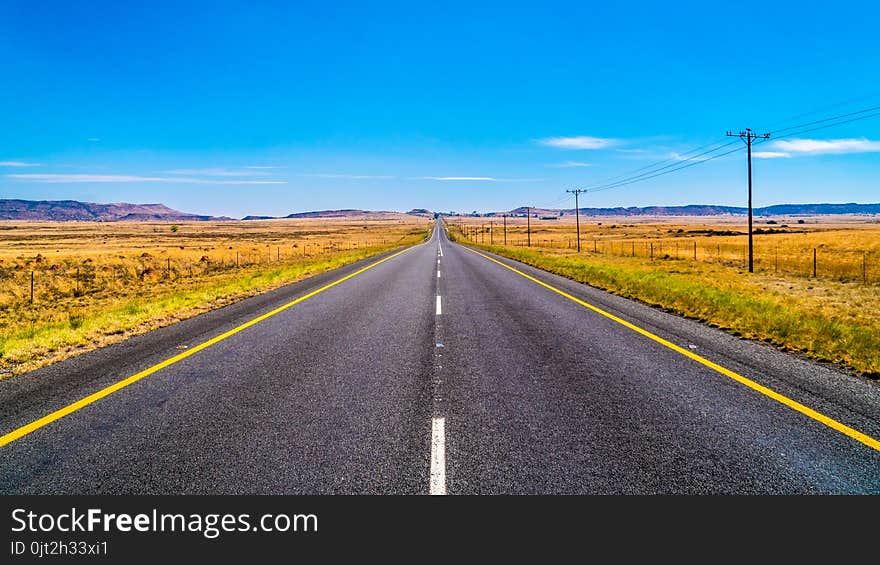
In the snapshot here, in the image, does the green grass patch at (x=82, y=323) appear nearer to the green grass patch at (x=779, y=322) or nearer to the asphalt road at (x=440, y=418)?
the asphalt road at (x=440, y=418)

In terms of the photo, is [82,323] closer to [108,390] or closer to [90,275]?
[108,390]

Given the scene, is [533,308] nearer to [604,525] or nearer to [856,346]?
[856,346]

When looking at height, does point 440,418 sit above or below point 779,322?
below

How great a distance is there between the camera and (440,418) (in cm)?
483

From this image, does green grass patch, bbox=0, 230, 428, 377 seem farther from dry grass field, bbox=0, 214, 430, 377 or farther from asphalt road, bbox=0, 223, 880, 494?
asphalt road, bbox=0, 223, 880, 494

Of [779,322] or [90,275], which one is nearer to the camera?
[779,322]

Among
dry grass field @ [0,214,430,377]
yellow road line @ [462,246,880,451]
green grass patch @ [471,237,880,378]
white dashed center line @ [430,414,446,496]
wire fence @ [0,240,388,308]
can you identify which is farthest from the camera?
wire fence @ [0,240,388,308]

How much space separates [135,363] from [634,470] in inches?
272

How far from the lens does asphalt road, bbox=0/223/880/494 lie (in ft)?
11.9

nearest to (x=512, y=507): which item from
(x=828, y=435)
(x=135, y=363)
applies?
(x=828, y=435)

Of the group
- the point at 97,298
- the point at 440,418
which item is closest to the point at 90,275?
the point at 97,298

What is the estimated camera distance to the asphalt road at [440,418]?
3.63 m

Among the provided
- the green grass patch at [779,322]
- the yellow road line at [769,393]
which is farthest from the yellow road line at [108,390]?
the green grass patch at [779,322]

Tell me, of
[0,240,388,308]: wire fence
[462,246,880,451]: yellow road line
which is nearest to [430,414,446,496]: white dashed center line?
[462,246,880,451]: yellow road line
